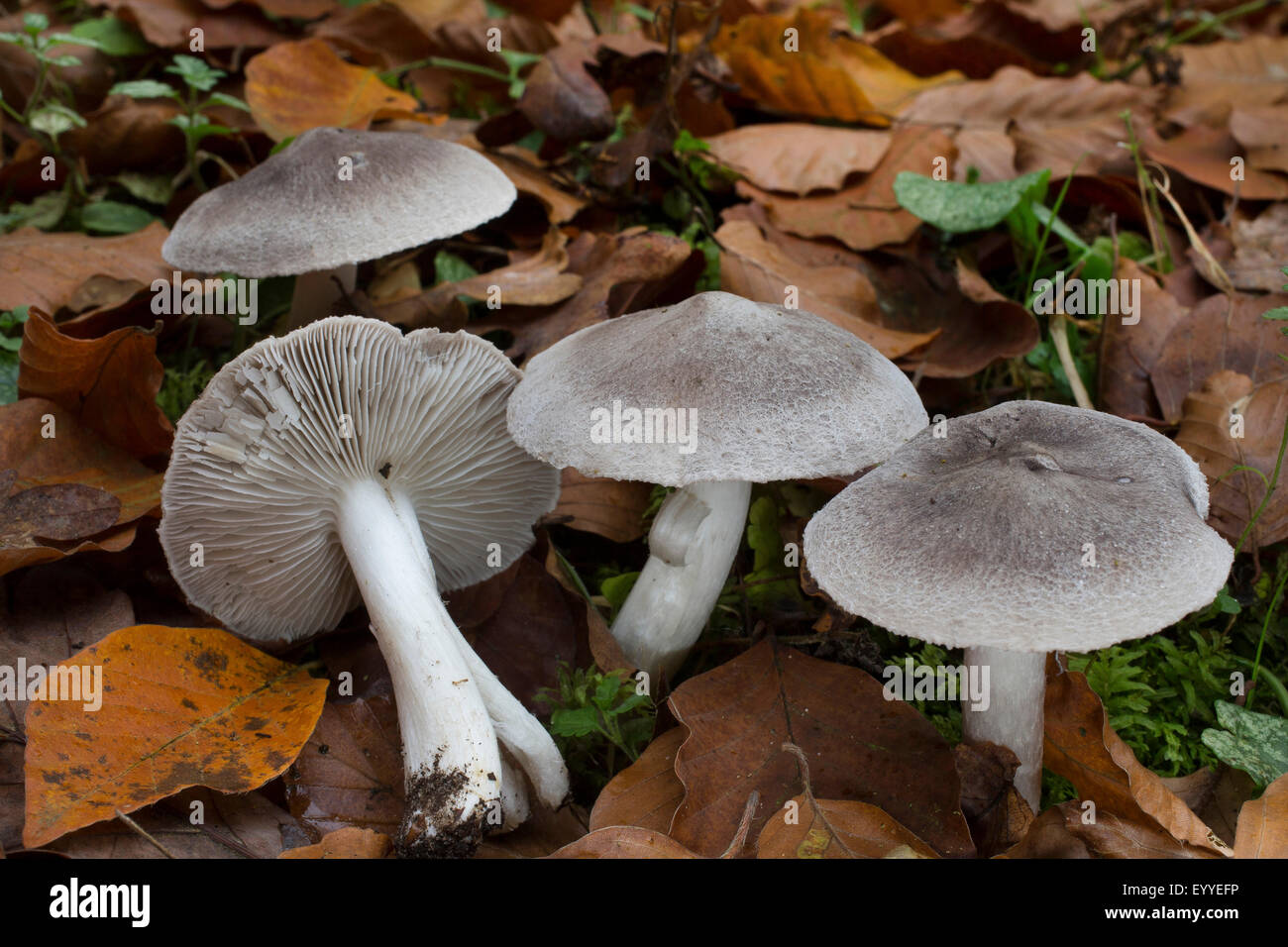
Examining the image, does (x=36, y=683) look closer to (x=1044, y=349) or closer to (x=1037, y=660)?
(x=1037, y=660)

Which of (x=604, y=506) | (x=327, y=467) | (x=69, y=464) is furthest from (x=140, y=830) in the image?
(x=604, y=506)

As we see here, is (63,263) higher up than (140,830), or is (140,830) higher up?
(63,263)

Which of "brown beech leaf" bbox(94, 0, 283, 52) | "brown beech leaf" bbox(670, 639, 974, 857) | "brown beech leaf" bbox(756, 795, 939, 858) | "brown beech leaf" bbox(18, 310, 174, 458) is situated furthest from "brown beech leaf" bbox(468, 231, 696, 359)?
"brown beech leaf" bbox(94, 0, 283, 52)

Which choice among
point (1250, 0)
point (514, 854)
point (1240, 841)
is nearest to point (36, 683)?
point (514, 854)

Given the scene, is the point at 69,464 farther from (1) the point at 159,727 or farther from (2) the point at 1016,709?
(2) the point at 1016,709

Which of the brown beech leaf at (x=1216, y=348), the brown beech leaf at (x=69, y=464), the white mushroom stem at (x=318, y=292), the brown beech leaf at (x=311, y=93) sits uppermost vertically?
the brown beech leaf at (x=311, y=93)

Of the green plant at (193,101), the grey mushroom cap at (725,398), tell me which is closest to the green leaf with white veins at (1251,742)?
the grey mushroom cap at (725,398)

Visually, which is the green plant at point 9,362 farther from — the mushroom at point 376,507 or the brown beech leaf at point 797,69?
the brown beech leaf at point 797,69

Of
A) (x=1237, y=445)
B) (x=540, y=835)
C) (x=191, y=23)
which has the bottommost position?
(x=540, y=835)
